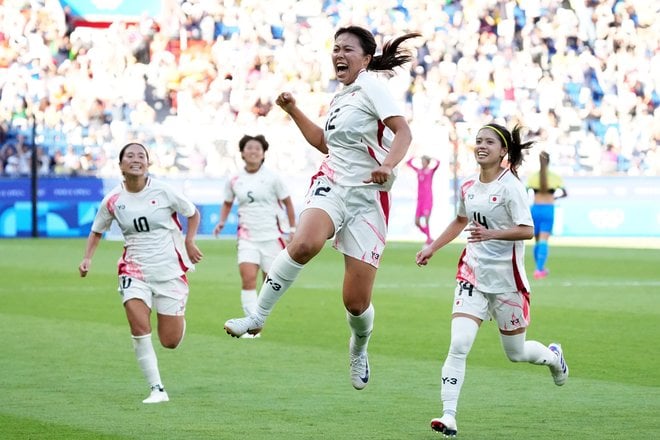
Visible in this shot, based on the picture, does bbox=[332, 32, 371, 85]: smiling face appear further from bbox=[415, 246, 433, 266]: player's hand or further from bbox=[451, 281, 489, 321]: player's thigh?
bbox=[451, 281, 489, 321]: player's thigh

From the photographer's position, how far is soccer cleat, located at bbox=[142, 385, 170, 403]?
355 inches

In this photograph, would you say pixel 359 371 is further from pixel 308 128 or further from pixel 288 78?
pixel 288 78

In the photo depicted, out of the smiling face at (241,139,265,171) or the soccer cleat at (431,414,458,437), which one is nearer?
the soccer cleat at (431,414,458,437)

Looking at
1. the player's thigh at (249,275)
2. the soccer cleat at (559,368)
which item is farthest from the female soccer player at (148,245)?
the player's thigh at (249,275)

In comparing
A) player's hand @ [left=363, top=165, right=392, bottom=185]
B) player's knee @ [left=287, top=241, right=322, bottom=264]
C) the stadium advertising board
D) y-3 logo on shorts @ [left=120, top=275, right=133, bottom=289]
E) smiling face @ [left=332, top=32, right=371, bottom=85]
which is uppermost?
smiling face @ [left=332, top=32, right=371, bottom=85]

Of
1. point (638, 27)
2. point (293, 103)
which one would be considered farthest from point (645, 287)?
point (638, 27)

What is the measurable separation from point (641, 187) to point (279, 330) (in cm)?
2187

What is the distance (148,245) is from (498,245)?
9.64 feet

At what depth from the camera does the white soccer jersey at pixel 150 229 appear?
9719 millimetres

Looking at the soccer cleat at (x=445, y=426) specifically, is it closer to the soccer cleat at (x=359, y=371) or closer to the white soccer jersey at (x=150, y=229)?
the soccer cleat at (x=359, y=371)

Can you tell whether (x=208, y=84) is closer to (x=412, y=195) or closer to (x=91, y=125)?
(x=91, y=125)

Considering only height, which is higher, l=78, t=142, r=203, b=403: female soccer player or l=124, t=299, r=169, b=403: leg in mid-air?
l=78, t=142, r=203, b=403: female soccer player

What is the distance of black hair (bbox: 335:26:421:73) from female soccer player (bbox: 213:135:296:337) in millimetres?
5923

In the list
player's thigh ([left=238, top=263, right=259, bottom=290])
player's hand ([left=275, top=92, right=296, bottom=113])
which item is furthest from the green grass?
player's hand ([left=275, top=92, right=296, bottom=113])
